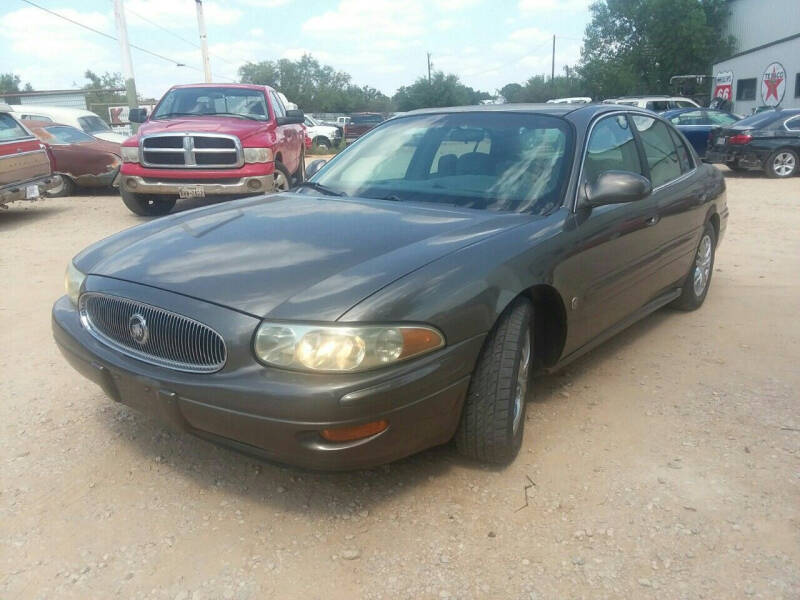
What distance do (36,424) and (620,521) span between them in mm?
2736

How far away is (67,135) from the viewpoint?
12930mm

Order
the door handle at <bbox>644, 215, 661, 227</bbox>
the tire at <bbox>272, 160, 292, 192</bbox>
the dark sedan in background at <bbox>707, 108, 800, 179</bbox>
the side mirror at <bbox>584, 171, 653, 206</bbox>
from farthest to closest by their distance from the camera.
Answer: the dark sedan in background at <bbox>707, 108, 800, 179</bbox>
the tire at <bbox>272, 160, 292, 192</bbox>
the door handle at <bbox>644, 215, 661, 227</bbox>
the side mirror at <bbox>584, 171, 653, 206</bbox>

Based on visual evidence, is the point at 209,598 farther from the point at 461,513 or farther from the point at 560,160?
the point at 560,160

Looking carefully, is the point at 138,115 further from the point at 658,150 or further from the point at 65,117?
the point at 658,150

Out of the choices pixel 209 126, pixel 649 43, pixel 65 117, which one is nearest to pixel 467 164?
pixel 209 126

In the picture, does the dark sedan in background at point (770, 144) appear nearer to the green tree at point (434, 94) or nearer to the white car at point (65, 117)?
the white car at point (65, 117)

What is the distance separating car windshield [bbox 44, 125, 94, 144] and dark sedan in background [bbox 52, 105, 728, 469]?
10.4 meters

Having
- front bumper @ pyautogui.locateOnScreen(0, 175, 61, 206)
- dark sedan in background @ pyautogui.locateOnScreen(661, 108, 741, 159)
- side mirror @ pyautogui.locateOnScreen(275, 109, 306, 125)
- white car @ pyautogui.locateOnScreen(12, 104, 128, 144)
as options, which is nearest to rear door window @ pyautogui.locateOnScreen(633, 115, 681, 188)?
side mirror @ pyautogui.locateOnScreen(275, 109, 306, 125)

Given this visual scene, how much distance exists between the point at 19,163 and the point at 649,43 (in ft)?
156

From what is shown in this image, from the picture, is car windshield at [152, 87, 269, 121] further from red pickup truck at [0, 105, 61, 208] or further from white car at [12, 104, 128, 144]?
white car at [12, 104, 128, 144]

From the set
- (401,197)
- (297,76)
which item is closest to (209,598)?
(401,197)

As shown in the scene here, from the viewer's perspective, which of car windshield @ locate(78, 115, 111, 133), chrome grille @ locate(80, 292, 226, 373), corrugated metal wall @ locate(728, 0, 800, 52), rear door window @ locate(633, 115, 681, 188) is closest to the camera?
chrome grille @ locate(80, 292, 226, 373)

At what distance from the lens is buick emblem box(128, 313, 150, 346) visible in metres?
2.65

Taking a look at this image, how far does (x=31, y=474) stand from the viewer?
3.01m
